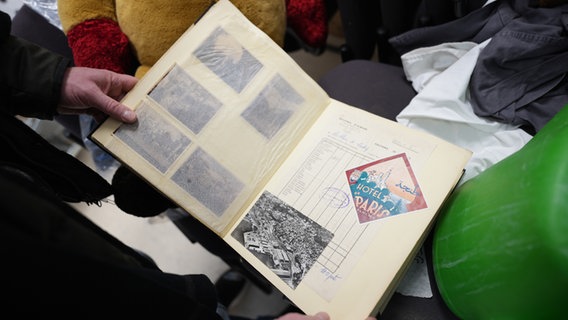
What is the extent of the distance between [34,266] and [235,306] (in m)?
0.79

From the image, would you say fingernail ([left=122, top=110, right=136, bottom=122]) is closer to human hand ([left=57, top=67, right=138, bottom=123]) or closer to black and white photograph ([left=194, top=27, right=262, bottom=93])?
human hand ([left=57, top=67, right=138, bottom=123])

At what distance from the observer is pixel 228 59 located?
564 mm

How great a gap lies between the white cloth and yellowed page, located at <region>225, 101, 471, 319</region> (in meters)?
0.11

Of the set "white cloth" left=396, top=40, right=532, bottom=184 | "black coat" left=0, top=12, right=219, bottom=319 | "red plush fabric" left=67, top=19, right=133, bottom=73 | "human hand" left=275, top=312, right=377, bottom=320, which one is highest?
"white cloth" left=396, top=40, right=532, bottom=184

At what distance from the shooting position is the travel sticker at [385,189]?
48 centimetres

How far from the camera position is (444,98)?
60 centimetres

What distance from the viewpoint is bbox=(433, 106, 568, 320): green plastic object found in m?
0.32

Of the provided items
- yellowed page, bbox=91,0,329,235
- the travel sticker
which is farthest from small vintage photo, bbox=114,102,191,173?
the travel sticker

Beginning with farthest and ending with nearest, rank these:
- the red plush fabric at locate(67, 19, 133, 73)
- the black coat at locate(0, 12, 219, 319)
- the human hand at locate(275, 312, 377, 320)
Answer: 1. the red plush fabric at locate(67, 19, 133, 73)
2. the human hand at locate(275, 312, 377, 320)
3. the black coat at locate(0, 12, 219, 319)

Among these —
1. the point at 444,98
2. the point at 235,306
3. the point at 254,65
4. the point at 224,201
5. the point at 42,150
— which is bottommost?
the point at 235,306

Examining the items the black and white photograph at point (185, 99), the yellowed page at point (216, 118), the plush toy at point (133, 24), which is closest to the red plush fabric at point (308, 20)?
the plush toy at point (133, 24)

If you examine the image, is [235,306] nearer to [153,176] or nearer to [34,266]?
[153,176]

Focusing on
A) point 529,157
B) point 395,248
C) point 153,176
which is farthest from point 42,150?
point 529,157


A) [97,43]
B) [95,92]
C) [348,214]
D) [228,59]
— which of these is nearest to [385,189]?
[348,214]
